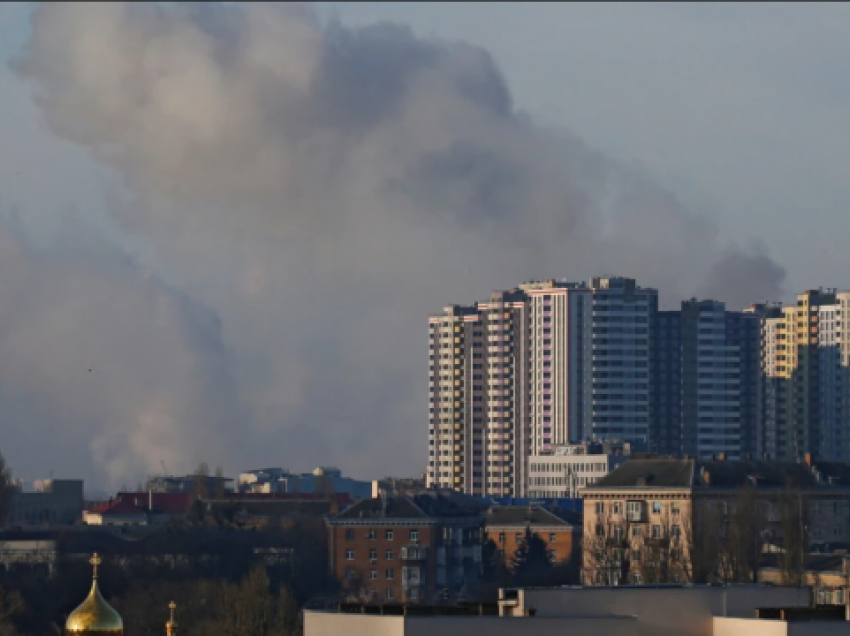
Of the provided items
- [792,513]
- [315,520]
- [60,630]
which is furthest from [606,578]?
[315,520]

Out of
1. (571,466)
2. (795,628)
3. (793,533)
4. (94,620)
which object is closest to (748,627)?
(795,628)

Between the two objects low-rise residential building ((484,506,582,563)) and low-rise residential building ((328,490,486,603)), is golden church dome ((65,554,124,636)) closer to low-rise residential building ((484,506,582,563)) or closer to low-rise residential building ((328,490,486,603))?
low-rise residential building ((328,490,486,603))

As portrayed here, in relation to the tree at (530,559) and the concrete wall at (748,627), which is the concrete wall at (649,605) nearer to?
the concrete wall at (748,627)

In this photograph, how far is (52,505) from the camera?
7402 inches

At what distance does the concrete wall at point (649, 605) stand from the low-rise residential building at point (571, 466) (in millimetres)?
126256

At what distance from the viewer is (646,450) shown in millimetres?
194625

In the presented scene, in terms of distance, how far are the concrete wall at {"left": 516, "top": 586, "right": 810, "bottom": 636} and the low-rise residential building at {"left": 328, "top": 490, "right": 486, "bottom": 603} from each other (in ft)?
261

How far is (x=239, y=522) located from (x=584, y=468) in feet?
141

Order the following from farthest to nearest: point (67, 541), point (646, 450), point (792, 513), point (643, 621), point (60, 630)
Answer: point (646, 450) < point (67, 541) < point (792, 513) < point (60, 630) < point (643, 621)

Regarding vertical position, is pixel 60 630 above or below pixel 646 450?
below

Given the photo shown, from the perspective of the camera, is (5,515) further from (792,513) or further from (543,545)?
(792,513)

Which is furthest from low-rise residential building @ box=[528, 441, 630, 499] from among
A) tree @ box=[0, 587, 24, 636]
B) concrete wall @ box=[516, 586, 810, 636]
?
concrete wall @ box=[516, 586, 810, 636]

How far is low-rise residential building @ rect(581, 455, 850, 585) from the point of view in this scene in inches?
4048

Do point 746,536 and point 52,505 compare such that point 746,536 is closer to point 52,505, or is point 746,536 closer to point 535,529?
point 535,529
